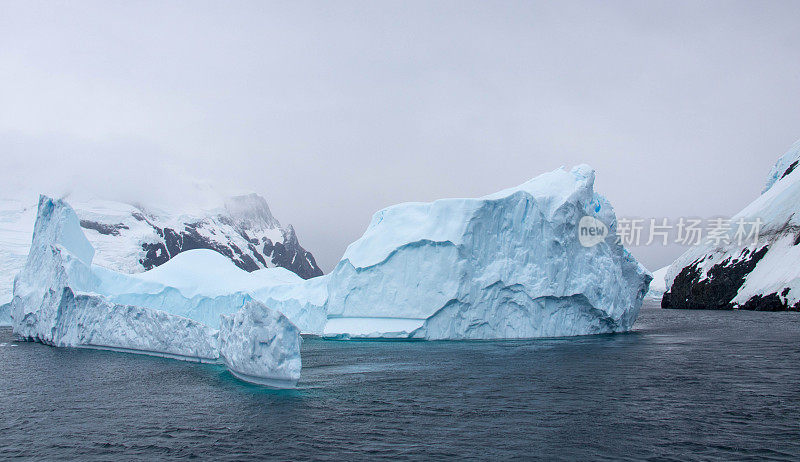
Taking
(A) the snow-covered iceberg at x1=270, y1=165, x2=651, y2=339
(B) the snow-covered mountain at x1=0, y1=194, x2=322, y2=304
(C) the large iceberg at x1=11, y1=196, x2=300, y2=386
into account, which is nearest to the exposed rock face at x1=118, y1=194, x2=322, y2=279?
(B) the snow-covered mountain at x1=0, y1=194, x2=322, y2=304

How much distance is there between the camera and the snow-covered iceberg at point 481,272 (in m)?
26.1

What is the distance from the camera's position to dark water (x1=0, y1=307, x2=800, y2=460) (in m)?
9.65

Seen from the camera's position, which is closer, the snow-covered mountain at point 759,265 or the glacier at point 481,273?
the glacier at point 481,273

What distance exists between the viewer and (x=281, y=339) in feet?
48.0

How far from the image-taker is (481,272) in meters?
26.4

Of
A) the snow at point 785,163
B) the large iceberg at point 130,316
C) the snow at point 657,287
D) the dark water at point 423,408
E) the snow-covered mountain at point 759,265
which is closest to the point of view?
the dark water at point 423,408

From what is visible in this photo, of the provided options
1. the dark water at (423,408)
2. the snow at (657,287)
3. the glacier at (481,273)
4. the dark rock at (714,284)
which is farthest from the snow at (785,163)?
the dark water at (423,408)

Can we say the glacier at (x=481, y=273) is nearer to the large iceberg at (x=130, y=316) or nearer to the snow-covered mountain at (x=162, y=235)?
the large iceberg at (x=130, y=316)

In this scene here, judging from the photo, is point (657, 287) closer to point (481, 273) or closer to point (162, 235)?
point (162, 235)

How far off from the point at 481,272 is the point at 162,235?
8500 centimetres

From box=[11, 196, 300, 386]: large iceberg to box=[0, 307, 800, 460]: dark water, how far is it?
92 centimetres

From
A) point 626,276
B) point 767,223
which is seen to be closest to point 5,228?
point 626,276

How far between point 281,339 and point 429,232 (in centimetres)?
1310

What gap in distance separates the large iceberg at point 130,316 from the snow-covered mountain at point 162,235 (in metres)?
21.3
